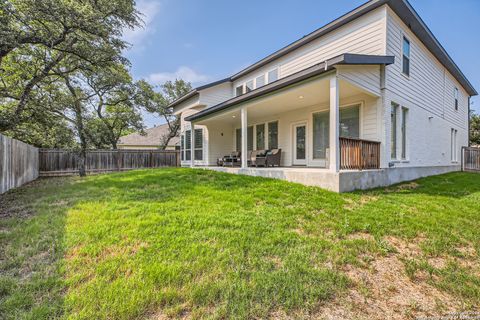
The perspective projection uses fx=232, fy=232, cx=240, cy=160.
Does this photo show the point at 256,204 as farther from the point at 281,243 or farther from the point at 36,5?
the point at 36,5

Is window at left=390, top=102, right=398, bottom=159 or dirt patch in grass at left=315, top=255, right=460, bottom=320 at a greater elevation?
window at left=390, top=102, right=398, bottom=159

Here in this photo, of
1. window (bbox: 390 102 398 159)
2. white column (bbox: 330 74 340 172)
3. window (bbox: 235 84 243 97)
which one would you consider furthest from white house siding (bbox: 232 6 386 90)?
white column (bbox: 330 74 340 172)

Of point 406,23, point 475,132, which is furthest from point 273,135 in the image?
point 475,132

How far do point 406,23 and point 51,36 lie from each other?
1298 centimetres

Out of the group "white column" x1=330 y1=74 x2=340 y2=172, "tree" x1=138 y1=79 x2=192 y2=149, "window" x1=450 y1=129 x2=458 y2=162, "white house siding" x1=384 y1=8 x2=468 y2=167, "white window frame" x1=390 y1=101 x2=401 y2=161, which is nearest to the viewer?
"white column" x1=330 y1=74 x2=340 y2=172

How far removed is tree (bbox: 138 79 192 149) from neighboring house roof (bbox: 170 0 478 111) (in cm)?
809

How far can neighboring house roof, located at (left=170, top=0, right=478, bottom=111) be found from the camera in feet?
25.5

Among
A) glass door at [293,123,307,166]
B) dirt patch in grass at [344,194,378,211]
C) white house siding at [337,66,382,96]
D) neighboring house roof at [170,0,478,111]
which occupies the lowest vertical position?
dirt patch in grass at [344,194,378,211]

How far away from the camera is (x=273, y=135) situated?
1173 centimetres

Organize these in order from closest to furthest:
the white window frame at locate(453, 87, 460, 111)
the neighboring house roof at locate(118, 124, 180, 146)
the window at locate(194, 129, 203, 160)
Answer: the white window frame at locate(453, 87, 460, 111), the window at locate(194, 129, 203, 160), the neighboring house roof at locate(118, 124, 180, 146)

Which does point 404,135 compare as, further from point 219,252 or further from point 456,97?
point 219,252

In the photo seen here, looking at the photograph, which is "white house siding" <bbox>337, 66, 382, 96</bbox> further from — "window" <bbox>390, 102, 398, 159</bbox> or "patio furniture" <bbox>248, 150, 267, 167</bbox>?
"patio furniture" <bbox>248, 150, 267, 167</bbox>

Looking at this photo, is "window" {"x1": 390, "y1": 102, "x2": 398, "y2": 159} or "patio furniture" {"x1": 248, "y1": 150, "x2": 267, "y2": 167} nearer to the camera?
"window" {"x1": 390, "y1": 102, "x2": 398, "y2": 159}

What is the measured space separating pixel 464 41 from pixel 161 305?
2056 cm
